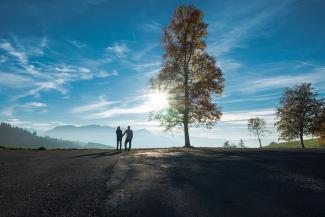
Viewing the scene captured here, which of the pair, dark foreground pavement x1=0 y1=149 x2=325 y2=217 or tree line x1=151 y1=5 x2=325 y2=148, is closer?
dark foreground pavement x1=0 y1=149 x2=325 y2=217

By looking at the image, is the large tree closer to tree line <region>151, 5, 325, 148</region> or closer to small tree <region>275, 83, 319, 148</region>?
tree line <region>151, 5, 325, 148</region>

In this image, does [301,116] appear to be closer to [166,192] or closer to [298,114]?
[298,114]

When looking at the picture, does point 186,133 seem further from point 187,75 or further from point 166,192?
point 166,192

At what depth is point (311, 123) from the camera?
52.9 m

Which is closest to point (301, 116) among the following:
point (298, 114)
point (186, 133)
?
point (298, 114)

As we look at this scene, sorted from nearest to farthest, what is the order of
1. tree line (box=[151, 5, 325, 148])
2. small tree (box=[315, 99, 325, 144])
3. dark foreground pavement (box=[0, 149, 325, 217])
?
dark foreground pavement (box=[0, 149, 325, 217]) < tree line (box=[151, 5, 325, 148]) < small tree (box=[315, 99, 325, 144])

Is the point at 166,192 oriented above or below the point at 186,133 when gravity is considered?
below

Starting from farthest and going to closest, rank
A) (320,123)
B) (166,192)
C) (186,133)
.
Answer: (320,123), (186,133), (166,192)

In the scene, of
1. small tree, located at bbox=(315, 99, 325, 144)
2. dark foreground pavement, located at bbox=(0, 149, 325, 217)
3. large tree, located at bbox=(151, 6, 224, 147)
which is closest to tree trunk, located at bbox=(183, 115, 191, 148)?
large tree, located at bbox=(151, 6, 224, 147)

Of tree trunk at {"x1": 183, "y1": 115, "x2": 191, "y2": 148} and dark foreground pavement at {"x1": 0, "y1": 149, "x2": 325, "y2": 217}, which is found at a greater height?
tree trunk at {"x1": 183, "y1": 115, "x2": 191, "y2": 148}

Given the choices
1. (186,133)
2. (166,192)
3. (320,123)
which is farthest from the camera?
(320,123)

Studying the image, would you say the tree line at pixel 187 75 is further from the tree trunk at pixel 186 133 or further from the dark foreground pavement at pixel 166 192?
the dark foreground pavement at pixel 166 192

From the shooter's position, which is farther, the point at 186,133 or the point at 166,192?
the point at 186,133

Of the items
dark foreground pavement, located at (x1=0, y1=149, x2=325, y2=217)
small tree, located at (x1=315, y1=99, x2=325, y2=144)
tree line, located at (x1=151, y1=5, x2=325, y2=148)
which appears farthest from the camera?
small tree, located at (x1=315, y1=99, x2=325, y2=144)
